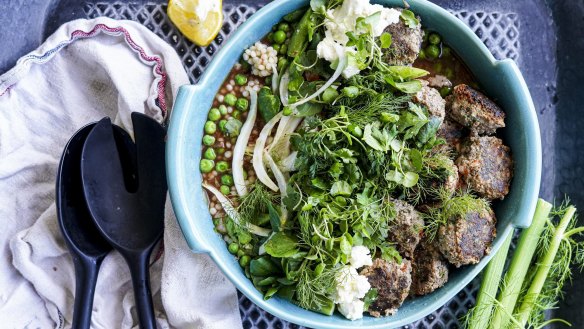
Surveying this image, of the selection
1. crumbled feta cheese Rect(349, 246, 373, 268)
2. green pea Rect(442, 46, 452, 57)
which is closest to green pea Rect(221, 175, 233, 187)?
crumbled feta cheese Rect(349, 246, 373, 268)

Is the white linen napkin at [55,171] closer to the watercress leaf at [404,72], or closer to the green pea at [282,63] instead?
the green pea at [282,63]

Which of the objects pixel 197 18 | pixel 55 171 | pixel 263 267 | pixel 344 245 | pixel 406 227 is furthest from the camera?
pixel 55 171

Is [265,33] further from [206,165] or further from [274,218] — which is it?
[274,218]

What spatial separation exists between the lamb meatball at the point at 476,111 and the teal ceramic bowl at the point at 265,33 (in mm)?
78

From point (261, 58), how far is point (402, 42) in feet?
2.09

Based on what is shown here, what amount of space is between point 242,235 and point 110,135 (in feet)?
2.63

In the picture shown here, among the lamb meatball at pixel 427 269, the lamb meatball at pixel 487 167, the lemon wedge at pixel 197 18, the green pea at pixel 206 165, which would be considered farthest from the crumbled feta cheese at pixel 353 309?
the lemon wedge at pixel 197 18

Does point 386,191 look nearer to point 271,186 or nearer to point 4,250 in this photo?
point 271,186

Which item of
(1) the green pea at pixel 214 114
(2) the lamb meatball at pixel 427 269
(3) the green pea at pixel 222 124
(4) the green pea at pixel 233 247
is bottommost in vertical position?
(4) the green pea at pixel 233 247

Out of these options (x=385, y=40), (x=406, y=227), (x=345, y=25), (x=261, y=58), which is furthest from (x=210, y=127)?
(x=406, y=227)

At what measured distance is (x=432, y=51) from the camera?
294cm

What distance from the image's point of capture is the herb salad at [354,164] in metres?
2.72

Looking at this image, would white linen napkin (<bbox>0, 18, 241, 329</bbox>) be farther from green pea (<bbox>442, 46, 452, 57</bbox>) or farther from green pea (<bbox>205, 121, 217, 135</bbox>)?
green pea (<bbox>442, 46, 452, 57</bbox>)

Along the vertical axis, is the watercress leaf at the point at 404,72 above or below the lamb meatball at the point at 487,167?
above
